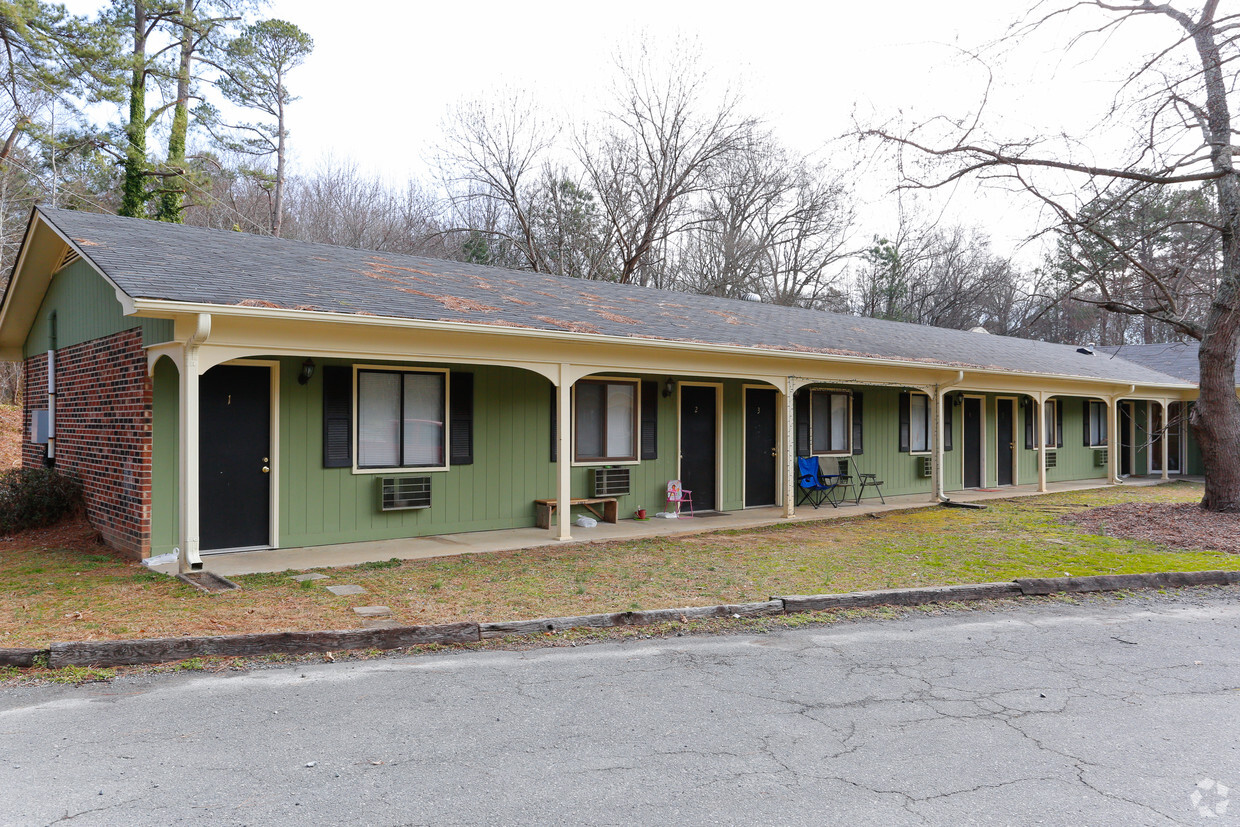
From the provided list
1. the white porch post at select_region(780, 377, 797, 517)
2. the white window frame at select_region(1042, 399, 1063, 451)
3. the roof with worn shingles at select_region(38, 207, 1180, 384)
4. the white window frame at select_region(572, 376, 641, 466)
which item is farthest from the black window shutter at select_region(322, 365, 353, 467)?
the white window frame at select_region(1042, 399, 1063, 451)

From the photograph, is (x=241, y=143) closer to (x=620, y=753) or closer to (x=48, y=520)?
(x=48, y=520)

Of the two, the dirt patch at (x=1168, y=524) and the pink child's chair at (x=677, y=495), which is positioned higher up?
the pink child's chair at (x=677, y=495)

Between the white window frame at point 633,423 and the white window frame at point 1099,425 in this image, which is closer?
the white window frame at point 633,423

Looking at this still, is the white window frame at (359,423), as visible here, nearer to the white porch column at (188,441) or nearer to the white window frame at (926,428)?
the white porch column at (188,441)

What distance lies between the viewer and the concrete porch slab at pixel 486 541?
7986 mm

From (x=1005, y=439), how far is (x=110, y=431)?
56.0 ft

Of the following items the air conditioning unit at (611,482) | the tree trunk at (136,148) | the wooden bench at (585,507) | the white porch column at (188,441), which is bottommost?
the wooden bench at (585,507)

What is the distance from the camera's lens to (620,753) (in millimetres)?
3697

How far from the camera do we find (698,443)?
1273 centimetres

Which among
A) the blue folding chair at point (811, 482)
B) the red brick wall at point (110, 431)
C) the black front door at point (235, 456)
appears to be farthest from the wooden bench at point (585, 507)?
the red brick wall at point (110, 431)

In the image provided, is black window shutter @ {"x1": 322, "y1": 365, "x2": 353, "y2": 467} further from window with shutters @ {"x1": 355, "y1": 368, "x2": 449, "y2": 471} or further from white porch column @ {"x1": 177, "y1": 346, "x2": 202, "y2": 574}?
white porch column @ {"x1": 177, "y1": 346, "x2": 202, "y2": 574}

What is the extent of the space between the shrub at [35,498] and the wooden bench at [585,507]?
5659 mm

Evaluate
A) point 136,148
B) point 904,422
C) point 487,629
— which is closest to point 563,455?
point 487,629

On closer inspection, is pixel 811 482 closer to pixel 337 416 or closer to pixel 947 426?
pixel 947 426
